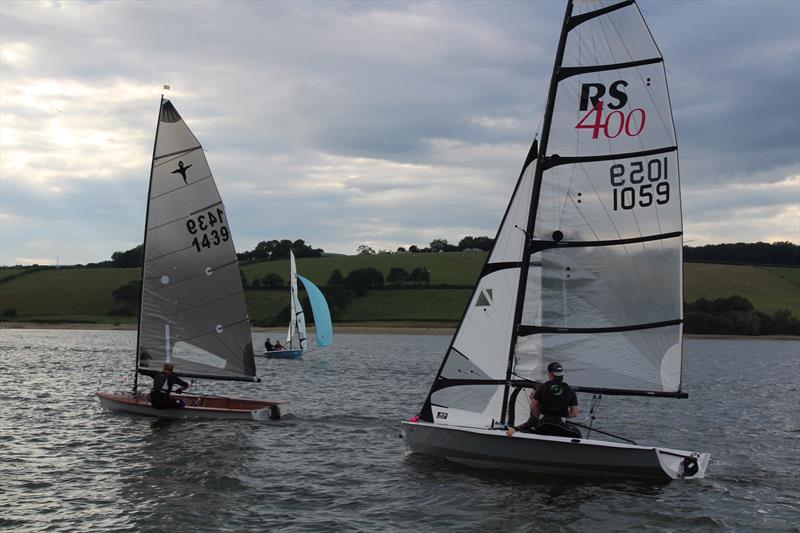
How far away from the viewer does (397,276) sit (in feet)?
448

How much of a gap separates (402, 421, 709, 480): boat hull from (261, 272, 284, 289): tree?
112 metres

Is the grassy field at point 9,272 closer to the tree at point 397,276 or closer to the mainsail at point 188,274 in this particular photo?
the tree at point 397,276

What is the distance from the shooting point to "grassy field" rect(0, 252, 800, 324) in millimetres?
117375

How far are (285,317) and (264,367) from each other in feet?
191

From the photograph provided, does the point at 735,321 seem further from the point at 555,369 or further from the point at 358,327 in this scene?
the point at 555,369

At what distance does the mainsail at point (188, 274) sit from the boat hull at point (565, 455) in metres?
11.0

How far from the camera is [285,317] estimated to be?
110m

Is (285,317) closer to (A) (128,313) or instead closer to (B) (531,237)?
(A) (128,313)

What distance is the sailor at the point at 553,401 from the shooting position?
55.9ft

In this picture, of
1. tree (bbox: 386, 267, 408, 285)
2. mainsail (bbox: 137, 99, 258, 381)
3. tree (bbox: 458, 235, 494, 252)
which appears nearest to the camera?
mainsail (bbox: 137, 99, 258, 381)

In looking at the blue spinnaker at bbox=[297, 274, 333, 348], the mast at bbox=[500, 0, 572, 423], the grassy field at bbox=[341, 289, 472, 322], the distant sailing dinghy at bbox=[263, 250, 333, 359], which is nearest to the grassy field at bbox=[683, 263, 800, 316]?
the grassy field at bbox=[341, 289, 472, 322]

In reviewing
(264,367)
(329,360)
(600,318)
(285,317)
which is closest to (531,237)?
(600,318)

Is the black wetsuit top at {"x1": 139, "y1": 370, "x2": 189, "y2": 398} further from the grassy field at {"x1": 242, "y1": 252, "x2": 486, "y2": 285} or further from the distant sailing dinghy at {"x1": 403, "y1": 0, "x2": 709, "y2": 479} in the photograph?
the grassy field at {"x1": 242, "y1": 252, "x2": 486, "y2": 285}

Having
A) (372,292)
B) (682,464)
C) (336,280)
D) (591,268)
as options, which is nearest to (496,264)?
(591,268)
